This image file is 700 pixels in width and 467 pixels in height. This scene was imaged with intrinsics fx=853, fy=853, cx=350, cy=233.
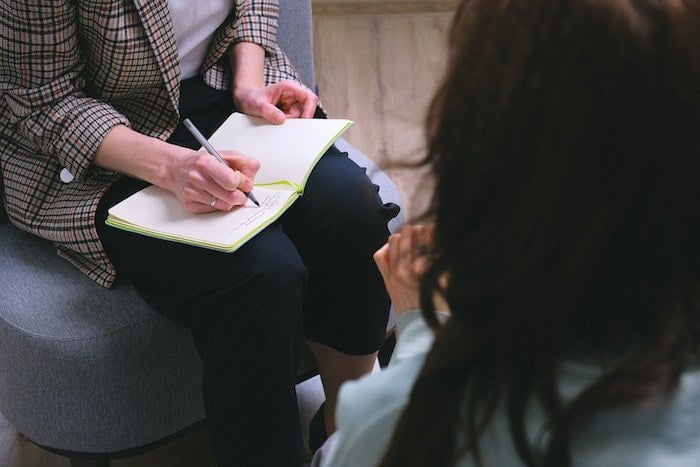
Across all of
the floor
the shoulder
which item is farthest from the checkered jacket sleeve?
the floor

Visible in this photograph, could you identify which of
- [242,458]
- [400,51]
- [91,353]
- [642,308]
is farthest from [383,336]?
[400,51]

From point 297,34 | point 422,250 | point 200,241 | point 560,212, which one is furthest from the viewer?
point 297,34

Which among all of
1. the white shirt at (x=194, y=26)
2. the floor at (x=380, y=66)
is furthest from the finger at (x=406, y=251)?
the floor at (x=380, y=66)

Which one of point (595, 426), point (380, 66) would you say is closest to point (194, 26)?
point (595, 426)

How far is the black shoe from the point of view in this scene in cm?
137

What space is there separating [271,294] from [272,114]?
1.10ft

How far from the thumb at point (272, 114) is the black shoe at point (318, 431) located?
1.49ft

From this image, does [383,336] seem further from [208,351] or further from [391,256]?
[391,256]

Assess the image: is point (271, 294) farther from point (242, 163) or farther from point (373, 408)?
point (373, 408)

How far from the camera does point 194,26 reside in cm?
137

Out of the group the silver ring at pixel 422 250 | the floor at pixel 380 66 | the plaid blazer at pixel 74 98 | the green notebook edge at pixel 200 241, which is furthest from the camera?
the floor at pixel 380 66

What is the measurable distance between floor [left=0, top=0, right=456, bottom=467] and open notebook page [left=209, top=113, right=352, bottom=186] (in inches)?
24.2

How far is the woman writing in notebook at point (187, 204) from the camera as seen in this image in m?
1.13

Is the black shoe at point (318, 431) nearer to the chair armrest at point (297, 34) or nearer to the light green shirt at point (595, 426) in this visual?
the chair armrest at point (297, 34)
